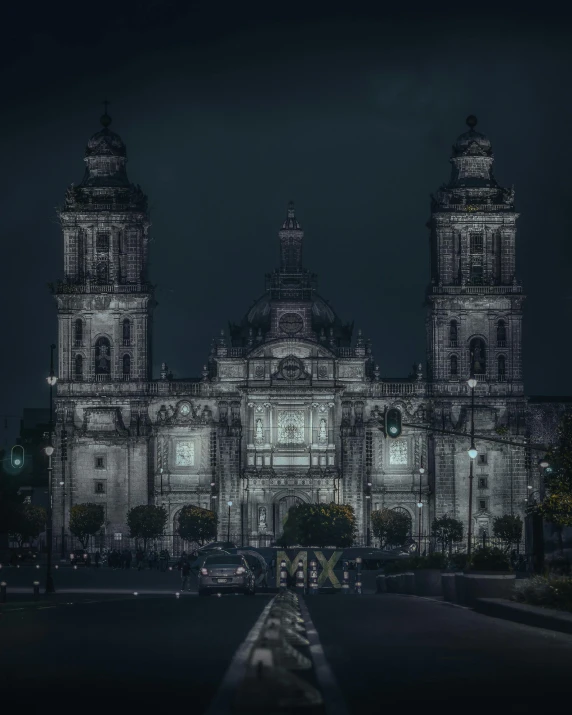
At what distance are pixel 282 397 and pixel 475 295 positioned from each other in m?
22.2

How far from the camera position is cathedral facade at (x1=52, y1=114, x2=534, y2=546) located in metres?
167

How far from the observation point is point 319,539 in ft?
492

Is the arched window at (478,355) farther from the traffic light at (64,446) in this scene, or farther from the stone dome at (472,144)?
the traffic light at (64,446)

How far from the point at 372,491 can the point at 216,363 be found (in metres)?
20.9

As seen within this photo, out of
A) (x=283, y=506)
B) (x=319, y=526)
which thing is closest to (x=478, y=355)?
(x=283, y=506)

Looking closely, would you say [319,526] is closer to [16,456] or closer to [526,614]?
[16,456]

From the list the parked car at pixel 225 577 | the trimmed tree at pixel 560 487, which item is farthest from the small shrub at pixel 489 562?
the parked car at pixel 225 577

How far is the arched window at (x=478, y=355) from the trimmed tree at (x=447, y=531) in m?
15.4

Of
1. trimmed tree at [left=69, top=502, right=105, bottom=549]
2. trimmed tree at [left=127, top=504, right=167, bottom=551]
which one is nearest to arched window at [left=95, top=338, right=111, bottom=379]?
trimmed tree at [left=69, top=502, right=105, bottom=549]

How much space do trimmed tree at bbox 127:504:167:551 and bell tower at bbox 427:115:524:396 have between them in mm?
30688

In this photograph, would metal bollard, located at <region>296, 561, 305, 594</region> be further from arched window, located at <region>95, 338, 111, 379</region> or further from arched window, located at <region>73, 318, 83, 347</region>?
arched window, located at <region>73, 318, 83, 347</region>

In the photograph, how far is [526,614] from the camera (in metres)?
36.6

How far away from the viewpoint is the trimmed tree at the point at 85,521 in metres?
161

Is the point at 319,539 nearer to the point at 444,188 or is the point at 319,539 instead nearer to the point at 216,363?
the point at 216,363
